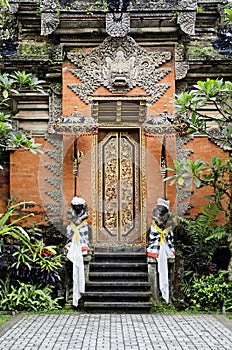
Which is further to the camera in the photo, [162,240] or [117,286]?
[162,240]

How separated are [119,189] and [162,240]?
1.61 metres

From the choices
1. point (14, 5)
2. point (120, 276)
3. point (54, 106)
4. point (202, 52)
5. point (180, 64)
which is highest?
point (14, 5)

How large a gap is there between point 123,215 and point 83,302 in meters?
2.04

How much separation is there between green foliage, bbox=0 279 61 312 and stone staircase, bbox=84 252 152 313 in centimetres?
63

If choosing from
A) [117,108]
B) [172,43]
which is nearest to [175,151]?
[117,108]

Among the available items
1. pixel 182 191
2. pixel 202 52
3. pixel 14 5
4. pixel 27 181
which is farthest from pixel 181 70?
pixel 27 181

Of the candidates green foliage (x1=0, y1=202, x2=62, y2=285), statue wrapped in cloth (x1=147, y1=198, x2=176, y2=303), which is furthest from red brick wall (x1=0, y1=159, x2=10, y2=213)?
statue wrapped in cloth (x1=147, y1=198, x2=176, y2=303)

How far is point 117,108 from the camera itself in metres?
10.8

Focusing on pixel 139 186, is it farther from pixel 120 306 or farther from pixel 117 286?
pixel 120 306

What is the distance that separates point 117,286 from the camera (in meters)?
9.48

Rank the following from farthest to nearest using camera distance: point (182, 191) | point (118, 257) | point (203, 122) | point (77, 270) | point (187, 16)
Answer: point (182, 191) → point (187, 16) → point (118, 257) → point (77, 270) → point (203, 122)

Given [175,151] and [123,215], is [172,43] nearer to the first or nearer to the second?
[175,151]

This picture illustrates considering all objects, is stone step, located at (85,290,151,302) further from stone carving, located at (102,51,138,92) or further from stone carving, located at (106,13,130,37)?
stone carving, located at (106,13,130,37)

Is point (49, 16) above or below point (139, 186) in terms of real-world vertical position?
above
